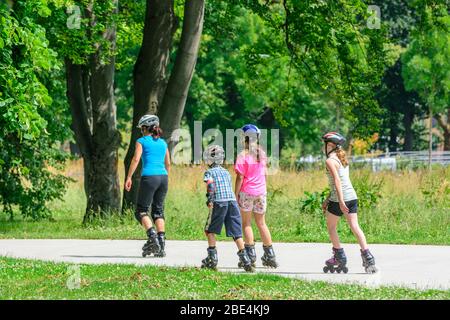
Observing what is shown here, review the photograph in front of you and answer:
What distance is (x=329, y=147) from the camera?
12453mm

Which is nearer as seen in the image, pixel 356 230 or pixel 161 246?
pixel 356 230

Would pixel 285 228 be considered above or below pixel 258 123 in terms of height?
below

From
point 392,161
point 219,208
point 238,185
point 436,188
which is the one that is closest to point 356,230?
point 238,185

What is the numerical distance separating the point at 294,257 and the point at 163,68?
778cm

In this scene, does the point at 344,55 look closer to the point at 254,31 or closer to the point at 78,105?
the point at 78,105

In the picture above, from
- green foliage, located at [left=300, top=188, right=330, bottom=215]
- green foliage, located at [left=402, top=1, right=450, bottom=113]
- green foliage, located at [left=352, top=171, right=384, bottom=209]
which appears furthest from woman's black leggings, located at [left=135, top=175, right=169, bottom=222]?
green foliage, located at [left=402, top=1, right=450, bottom=113]

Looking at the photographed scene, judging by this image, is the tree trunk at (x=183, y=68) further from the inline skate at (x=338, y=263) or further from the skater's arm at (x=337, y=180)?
the inline skate at (x=338, y=263)

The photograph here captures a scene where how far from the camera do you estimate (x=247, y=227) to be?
12.7 m

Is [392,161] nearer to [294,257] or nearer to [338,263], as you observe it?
[294,257]

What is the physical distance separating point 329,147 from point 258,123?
2049 inches

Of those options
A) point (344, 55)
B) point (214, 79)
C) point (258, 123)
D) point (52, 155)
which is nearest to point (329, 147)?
point (344, 55)

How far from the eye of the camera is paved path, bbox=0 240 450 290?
11.9m

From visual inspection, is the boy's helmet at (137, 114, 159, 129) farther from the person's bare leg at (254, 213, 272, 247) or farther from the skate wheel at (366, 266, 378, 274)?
the skate wheel at (366, 266, 378, 274)

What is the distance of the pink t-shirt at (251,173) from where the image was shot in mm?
12664
